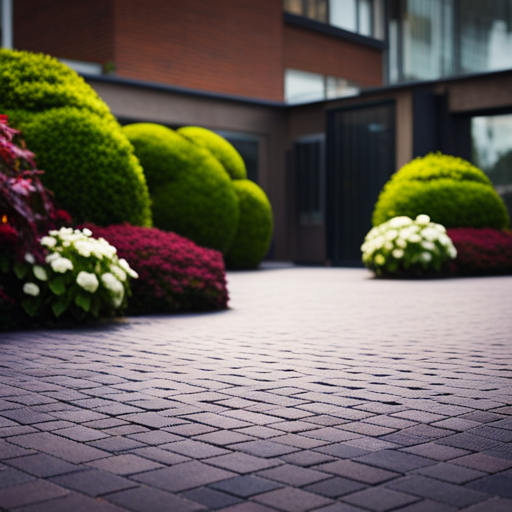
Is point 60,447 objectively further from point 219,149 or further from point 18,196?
point 219,149

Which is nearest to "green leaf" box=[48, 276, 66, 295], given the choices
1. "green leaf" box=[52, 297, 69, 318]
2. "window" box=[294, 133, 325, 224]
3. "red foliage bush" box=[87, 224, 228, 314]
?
"green leaf" box=[52, 297, 69, 318]

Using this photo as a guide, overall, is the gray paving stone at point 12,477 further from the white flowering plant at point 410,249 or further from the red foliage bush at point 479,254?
the red foliage bush at point 479,254

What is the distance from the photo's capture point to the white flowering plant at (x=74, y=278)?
6848mm

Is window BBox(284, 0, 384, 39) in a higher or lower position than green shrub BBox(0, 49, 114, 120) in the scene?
higher

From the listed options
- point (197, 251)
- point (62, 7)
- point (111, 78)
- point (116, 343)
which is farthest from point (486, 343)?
point (62, 7)

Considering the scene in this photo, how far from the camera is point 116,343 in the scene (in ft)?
19.8

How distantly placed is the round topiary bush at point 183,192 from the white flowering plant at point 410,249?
3.37 meters

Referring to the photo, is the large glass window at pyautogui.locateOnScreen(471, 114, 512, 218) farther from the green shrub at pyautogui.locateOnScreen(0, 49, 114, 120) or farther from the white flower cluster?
the white flower cluster

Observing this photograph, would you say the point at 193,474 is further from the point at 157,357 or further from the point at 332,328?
the point at 332,328

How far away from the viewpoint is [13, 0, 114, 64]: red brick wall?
2153 cm

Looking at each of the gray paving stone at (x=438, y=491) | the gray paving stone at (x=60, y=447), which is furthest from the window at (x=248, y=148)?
the gray paving stone at (x=438, y=491)

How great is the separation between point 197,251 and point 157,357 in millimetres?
3432

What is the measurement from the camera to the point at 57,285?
6.87 m

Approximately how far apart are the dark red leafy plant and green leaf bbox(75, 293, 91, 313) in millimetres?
531
